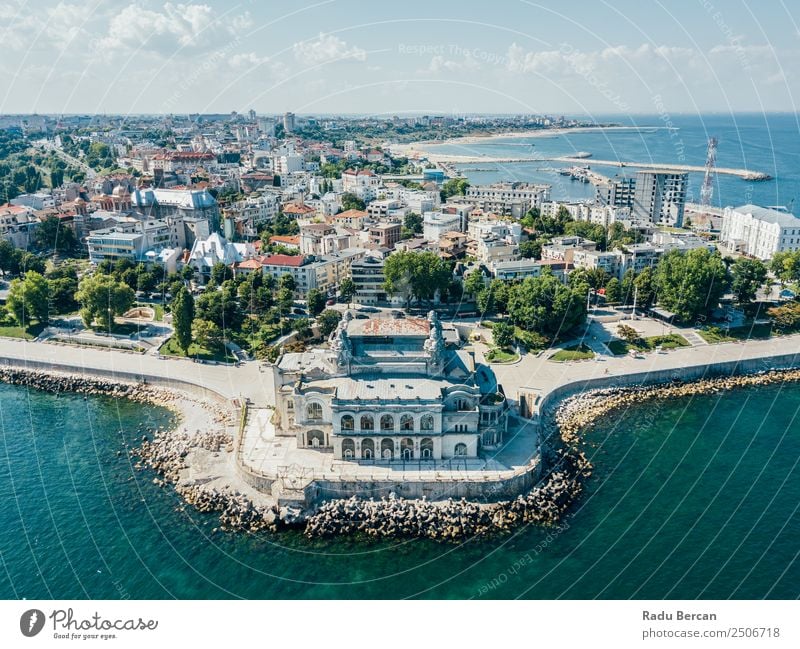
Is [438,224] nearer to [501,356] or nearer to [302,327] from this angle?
[302,327]

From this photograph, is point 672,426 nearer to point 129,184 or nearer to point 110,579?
point 110,579

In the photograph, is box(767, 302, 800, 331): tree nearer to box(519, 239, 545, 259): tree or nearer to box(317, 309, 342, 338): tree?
box(519, 239, 545, 259): tree

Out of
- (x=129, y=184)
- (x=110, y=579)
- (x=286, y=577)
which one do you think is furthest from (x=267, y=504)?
(x=129, y=184)

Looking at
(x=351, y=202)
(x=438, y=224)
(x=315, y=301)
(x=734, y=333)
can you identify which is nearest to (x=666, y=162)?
(x=351, y=202)

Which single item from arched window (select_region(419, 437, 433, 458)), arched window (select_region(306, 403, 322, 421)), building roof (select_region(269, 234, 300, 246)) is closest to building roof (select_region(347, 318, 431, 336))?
arched window (select_region(306, 403, 322, 421))

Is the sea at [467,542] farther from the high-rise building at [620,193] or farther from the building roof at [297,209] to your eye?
the high-rise building at [620,193]
